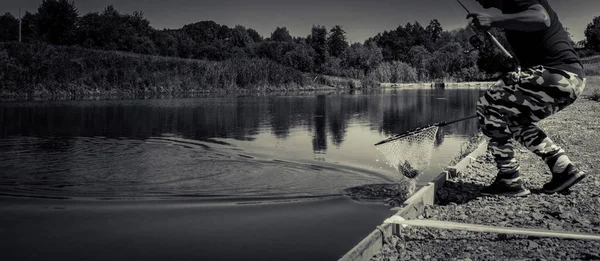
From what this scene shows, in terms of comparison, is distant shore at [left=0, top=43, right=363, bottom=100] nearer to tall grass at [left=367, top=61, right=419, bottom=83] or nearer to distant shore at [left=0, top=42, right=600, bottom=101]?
distant shore at [left=0, top=42, right=600, bottom=101]

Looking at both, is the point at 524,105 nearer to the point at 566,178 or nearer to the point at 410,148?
the point at 566,178

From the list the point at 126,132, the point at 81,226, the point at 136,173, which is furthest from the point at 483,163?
the point at 126,132

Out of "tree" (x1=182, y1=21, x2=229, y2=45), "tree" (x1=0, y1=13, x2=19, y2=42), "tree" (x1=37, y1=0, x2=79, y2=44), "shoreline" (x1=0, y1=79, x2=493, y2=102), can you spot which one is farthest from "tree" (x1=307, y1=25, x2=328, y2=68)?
"tree" (x1=0, y1=13, x2=19, y2=42)

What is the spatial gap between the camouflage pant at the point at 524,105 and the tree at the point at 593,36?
117m

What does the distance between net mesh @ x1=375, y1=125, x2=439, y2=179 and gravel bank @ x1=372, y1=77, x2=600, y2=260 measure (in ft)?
1.96

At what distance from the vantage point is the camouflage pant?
561 centimetres

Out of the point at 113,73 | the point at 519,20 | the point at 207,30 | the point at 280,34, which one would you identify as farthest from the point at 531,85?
the point at 280,34

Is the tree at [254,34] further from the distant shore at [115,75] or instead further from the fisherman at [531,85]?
the fisherman at [531,85]

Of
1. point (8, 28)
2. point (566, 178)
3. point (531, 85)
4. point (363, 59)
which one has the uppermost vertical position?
point (8, 28)

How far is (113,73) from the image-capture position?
45.2m

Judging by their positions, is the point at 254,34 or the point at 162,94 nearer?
the point at 162,94

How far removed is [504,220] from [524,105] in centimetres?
126

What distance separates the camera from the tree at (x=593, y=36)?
11101 cm

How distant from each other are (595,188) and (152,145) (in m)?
9.33
